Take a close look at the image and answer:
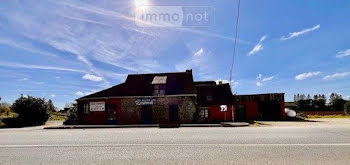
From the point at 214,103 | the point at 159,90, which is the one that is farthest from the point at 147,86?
the point at 214,103

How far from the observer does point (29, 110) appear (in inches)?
1143

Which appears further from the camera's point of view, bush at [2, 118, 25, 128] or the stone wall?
bush at [2, 118, 25, 128]

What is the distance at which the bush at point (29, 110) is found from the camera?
28922 mm

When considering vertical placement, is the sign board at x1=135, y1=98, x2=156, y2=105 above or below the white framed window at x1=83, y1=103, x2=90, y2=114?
above

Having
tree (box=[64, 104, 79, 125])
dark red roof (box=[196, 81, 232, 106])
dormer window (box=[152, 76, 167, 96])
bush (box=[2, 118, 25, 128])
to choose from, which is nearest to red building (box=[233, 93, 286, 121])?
dark red roof (box=[196, 81, 232, 106])

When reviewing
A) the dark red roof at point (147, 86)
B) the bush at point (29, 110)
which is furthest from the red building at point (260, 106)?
the bush at point (29, 110)

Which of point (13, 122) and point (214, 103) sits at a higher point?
point (214, 103)

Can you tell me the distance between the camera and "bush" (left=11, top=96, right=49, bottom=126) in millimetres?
28922

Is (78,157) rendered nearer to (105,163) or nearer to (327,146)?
(105,163)

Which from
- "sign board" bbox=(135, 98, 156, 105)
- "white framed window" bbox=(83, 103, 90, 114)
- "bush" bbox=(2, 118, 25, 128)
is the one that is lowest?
"bush" bbox=(2, 118, 25, 128)

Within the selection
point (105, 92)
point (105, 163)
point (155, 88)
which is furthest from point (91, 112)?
point (105, 163)

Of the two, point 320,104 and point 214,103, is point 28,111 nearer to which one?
point 214,103

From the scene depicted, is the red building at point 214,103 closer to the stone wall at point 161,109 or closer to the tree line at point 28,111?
the stone wall at point 161,109

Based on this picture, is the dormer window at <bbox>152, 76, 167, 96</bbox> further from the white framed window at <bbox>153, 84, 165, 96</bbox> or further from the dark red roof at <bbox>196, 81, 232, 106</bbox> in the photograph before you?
the dark red roof at <bbox>196, 81, 232, 106</bbox>
